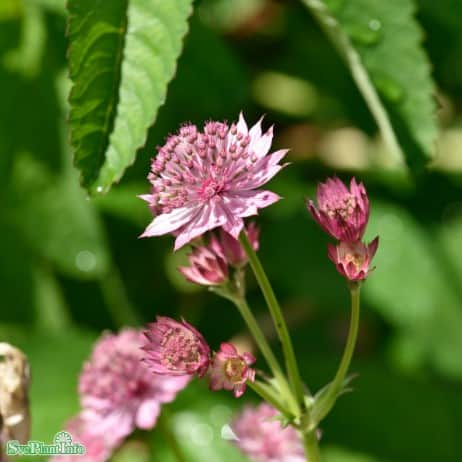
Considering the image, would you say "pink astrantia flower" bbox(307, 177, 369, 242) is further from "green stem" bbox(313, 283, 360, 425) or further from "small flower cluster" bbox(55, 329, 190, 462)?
"small flower cluster" bbox(55, 329, 190, 462)

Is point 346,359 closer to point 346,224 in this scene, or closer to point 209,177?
point 346,224

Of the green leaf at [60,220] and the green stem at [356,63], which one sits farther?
the green leaf at [60,220]

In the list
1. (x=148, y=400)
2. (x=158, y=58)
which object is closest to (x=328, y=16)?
(x=158, y=58)

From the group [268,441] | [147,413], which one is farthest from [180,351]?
[268,441]

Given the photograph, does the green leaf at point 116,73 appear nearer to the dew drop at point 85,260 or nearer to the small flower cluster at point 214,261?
the small flower cluster at point 214,261

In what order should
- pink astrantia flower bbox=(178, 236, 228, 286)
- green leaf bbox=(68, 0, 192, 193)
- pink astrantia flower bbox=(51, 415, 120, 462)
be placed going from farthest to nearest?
pink astrantia flower bbox=(51, 415, 120, 462) < green leaf bbox=(68, 0, 192, 193) < pink astrantia flower bbox=(178, 236, 228, 286)

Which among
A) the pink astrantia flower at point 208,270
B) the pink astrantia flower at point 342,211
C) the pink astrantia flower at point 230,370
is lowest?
the pink astrantia flower at point 230,370

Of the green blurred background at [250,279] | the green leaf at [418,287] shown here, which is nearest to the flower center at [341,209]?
the green blurred background at [250,279]

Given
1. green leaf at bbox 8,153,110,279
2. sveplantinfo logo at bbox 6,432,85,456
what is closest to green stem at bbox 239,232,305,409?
sveplantinfo logo at bbox 6,432,85,456
